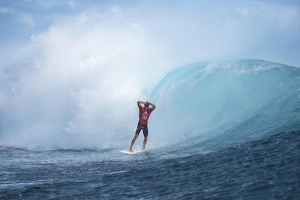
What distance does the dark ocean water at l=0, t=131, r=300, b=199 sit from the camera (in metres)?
4.82

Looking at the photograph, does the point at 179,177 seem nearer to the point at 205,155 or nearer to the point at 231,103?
the point at 205,155

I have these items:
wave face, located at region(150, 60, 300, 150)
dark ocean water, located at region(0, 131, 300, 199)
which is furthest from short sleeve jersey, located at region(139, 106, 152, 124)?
dark ocean water, located at region(0, 131, 300, 199)

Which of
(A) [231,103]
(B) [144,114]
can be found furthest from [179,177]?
(A) [231,103]

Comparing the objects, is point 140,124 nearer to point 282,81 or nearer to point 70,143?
point 70,143

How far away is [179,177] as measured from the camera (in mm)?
6051

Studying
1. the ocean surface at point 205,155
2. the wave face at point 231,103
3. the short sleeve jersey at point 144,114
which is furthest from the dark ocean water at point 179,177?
the wave face at point 231,103

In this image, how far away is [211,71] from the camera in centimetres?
1609

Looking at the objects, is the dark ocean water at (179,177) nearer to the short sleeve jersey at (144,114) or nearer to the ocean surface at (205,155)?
the ocean surface at (205,155)

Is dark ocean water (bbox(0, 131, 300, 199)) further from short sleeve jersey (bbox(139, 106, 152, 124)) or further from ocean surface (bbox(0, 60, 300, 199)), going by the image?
short sleeve jersey (bbox(139, 106, 152, 124))

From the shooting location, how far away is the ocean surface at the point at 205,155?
525cm

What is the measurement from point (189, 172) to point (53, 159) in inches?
210

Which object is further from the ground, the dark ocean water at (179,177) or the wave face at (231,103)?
the wave face at (231,103)

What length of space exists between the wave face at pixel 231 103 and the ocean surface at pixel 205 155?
0.15ft

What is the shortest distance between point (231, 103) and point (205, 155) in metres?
7.05
